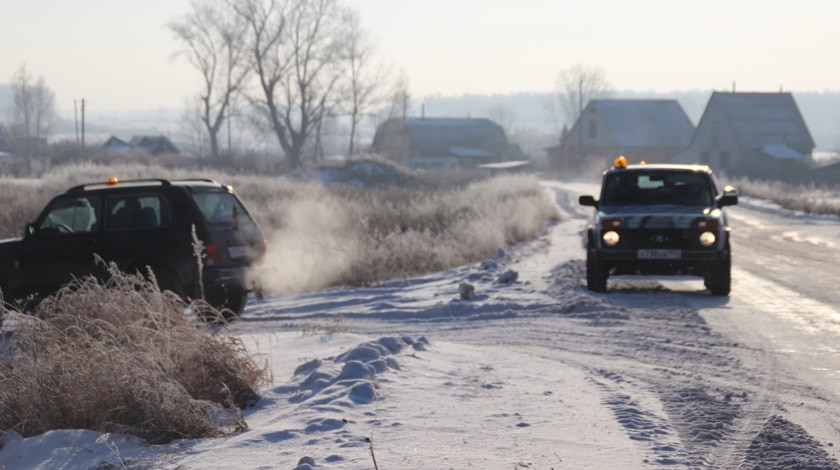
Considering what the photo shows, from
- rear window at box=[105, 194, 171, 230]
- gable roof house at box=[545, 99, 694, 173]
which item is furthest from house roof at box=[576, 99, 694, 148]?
rear window at box=[105, 194, 171, 230]

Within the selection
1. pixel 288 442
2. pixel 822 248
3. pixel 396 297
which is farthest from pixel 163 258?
pixel 822 248

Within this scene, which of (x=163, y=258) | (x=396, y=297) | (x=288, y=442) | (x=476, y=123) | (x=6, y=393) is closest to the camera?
(x=288, y=442)

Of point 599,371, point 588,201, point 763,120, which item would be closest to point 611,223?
point 588,201

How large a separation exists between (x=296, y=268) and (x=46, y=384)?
39.4 feet

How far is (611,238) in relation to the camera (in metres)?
14.2

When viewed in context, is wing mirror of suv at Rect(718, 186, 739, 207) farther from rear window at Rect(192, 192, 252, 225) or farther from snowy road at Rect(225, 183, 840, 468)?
rear window at Rect(192, 192, 252, 225)

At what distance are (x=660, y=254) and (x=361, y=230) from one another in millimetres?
12400

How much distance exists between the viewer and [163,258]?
12234 millimetres

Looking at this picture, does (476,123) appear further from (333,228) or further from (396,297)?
(396,297)

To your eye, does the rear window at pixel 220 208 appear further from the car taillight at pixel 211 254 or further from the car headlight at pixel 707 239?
the car headlight at pixel 707 239

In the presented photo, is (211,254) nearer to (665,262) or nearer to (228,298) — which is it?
(228,298)

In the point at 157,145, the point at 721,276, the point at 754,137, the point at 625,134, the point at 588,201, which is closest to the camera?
the point at 721,276

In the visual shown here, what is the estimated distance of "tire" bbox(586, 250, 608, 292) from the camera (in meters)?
14.4

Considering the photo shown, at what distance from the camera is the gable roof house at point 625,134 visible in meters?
97.0
